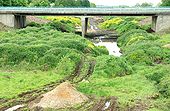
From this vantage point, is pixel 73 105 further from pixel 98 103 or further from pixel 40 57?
pixel 40 57

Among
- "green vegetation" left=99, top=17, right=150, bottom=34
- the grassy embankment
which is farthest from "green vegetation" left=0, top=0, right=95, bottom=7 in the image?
the grassy embankment

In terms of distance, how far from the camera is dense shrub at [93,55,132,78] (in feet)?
154

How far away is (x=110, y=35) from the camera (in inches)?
3839

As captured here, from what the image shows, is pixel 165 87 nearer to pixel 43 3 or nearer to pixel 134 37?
pixel 134 37

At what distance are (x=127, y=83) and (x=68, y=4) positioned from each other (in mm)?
100253

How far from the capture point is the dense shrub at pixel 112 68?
4706cm

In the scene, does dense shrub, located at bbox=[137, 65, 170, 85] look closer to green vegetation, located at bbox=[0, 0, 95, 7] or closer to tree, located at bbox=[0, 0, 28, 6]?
tree, located at bbox=[0, 0, 28, 6]

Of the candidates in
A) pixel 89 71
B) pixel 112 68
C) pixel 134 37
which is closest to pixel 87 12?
pixel 134 37

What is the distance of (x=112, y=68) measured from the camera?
157ft

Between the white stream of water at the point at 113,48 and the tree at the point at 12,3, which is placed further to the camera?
the tree at the point at 12,3

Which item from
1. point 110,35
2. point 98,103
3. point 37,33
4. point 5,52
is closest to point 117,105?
point 98,103

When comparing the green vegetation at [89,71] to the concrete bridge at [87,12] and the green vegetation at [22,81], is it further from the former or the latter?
the concrete bridge at [87,12]

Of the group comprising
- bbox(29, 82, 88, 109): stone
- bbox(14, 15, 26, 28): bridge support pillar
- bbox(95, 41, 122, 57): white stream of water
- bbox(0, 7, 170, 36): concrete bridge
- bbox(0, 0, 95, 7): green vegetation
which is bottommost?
bbox(95, 41, 122, 57): white stream of water

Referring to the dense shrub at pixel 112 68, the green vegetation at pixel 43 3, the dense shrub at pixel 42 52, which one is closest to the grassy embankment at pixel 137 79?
the dense shrub at pixel 112 68
